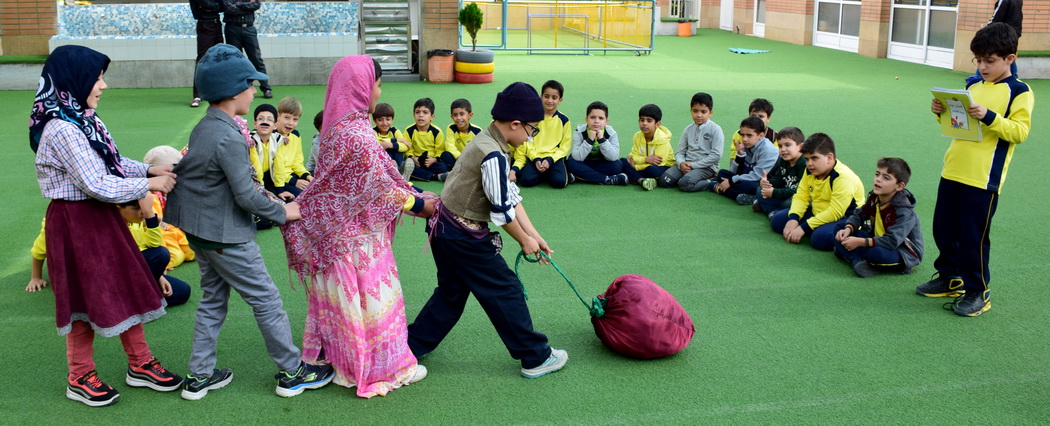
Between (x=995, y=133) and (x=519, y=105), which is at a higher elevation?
(x=519, y=105)

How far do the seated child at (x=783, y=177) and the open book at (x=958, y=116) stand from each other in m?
1.84

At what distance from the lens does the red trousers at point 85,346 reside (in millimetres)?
3715

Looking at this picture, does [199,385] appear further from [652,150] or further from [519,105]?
[652,150]

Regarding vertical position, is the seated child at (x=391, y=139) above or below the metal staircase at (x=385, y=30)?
below

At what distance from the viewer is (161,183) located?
3.47 metres

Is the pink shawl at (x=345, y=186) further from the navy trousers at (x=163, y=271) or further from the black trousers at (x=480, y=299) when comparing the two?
the navy trousers at (x=163, y=271)

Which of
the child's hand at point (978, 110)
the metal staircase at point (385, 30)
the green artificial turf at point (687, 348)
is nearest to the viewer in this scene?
the green artificial turf at point (687, 348)

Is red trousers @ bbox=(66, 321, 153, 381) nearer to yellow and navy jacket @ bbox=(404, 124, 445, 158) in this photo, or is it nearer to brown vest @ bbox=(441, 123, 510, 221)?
brown vest @ bbox=(441, 123, 510, 221)

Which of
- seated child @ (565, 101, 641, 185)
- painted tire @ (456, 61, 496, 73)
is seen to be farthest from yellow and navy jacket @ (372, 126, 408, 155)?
painted tire @ (456, 61, 496, 73)

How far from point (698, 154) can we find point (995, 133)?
3347mm

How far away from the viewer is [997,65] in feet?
15.0

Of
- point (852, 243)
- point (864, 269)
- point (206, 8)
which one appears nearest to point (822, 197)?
point (852, 243)

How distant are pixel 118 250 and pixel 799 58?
17.3m

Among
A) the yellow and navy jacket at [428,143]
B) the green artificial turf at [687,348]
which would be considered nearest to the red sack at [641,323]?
the green artificial turf at [687,348]
